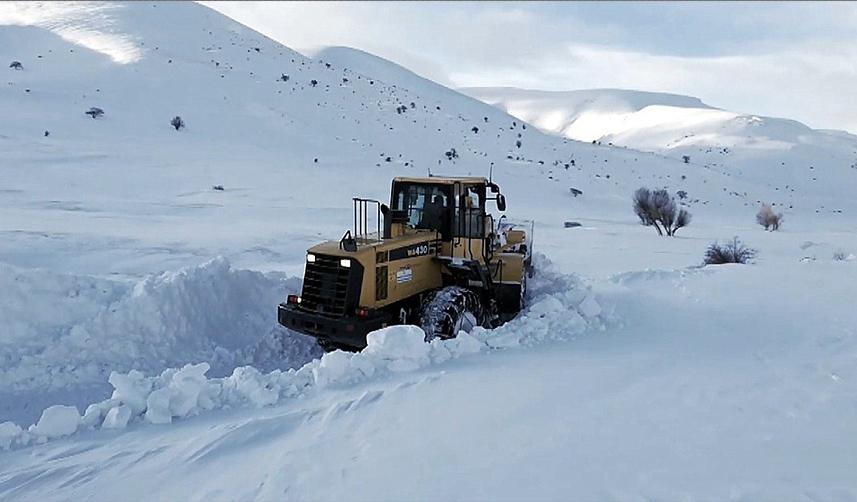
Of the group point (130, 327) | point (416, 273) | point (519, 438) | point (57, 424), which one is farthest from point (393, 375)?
point (130, 327)

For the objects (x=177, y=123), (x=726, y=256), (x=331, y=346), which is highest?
(x=177, y=123)

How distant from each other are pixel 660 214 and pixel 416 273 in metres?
20.8

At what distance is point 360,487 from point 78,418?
2.77m

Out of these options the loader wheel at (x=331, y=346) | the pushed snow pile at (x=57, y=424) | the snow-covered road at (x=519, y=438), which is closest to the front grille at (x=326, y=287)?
the loader wheel at (x=331, y=346)

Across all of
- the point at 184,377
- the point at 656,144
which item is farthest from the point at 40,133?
the point at 656,144

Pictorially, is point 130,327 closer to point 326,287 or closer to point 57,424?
point 326,287

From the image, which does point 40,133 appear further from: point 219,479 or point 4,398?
point 219,479

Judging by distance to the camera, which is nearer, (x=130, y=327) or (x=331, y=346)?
(x=130, y=327)

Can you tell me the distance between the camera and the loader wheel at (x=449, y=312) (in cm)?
854

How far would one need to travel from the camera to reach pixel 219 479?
4.82 meters

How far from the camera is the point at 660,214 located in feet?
90.8

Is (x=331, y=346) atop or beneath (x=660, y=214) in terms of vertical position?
beneath

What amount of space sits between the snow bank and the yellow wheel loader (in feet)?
3.10

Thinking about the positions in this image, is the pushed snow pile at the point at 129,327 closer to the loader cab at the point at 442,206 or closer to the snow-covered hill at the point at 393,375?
the snow-covered hill at the point at 393,375
